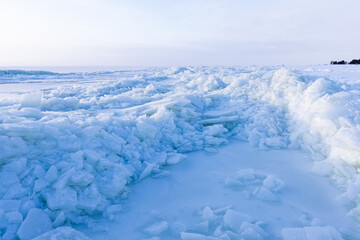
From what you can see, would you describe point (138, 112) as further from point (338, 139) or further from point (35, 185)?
point (338, 139)

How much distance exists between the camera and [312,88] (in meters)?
4.55

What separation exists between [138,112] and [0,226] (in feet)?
9.27

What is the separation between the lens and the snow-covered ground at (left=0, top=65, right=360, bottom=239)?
193 centimetres

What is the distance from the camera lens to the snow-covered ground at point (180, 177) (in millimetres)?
1926

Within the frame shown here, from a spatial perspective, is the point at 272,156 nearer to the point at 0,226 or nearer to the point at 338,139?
the point at 338,139

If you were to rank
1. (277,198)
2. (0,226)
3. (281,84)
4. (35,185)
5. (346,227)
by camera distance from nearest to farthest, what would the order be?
(0,226)
(346,227)
(35,185)
(277,198)
(281,84)

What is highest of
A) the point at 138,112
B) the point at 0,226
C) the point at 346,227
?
the point at 138,112

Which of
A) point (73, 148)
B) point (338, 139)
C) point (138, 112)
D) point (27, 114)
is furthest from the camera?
point (138, 112)

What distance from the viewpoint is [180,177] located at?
2854mm

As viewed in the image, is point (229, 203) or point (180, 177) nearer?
point (229, 203)

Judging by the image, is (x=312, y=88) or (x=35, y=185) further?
(x=312, y=88)

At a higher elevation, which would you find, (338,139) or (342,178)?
(338,139)

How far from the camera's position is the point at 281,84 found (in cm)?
571

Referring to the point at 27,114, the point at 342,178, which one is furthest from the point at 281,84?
the point at 27,114
